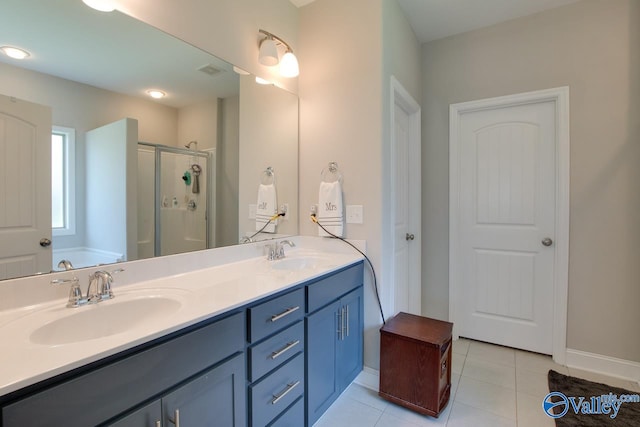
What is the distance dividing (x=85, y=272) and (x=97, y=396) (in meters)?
0.62

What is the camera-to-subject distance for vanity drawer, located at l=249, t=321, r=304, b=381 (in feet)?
3.84

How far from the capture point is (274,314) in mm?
1268

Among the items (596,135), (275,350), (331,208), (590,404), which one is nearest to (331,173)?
(331,208)

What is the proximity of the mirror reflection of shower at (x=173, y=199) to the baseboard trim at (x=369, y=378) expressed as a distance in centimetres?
133

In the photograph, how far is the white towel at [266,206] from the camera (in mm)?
2098

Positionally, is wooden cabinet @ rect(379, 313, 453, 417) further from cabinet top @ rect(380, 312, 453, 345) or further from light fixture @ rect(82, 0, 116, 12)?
light fixture @ rect(82, 0, 116, 12)

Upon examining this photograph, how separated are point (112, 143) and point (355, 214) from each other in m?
1.41

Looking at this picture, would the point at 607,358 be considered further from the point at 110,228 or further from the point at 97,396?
the point at 110,228

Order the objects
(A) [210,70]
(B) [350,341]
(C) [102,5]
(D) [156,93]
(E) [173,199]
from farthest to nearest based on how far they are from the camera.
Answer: (B) [350,341]
(A) [210,70]
(E) [173,199]
(D) [156,93]
(C) [102,5]

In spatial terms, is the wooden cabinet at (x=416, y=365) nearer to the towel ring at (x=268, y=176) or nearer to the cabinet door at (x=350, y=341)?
the cabinet door at (x=350, y=341)

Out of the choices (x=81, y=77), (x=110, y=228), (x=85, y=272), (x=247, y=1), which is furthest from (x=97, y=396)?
(x=247, y=1)

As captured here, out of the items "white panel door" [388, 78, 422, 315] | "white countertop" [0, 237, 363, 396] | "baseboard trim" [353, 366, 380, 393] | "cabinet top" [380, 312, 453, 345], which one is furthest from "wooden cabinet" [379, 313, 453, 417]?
"white panel door" [388, 78, 422, 315]

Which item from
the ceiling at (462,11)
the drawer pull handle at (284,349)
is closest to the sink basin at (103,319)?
the drawer pull handle at (284,349)

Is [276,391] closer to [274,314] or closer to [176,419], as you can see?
[274,314]
